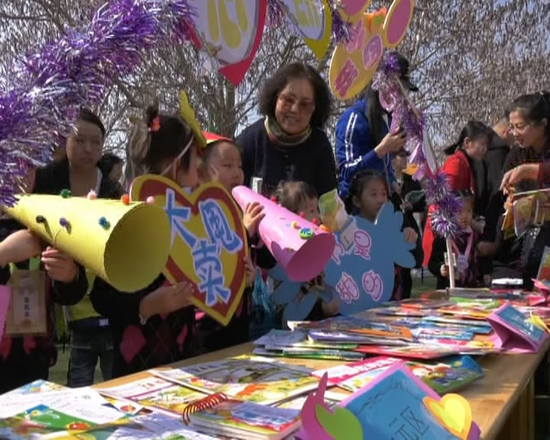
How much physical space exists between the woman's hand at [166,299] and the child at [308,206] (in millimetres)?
699

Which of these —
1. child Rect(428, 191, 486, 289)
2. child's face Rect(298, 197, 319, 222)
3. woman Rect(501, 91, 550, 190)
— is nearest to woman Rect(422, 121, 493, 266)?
child Rect(428, 191, 486, 289)

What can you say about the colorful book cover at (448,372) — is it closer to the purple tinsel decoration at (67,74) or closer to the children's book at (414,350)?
the children's book at (414,350)

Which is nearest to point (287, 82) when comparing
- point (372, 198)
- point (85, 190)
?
point (372, 198)

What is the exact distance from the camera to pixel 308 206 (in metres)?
2.21

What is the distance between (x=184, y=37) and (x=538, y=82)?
8.76 meters

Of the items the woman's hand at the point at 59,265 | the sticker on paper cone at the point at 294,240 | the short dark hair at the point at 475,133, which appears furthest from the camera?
the short dark hair at the point at 475,133

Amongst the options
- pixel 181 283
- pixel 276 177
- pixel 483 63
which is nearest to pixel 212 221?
pixel 181 283

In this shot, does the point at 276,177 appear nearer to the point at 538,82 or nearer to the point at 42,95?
the point at 42,95

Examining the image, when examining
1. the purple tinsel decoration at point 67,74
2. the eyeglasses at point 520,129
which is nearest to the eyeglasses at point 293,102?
the eyeglasses at point 520,129

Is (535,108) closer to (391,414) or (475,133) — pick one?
(475,133)

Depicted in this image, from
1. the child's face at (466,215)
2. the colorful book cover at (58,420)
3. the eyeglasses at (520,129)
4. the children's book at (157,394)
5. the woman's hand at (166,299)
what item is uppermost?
the eyeglasses at (520,129)

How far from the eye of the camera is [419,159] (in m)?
Answer: 2.90

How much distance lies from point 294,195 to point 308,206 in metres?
0.06

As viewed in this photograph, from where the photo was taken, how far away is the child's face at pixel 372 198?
106 inches
